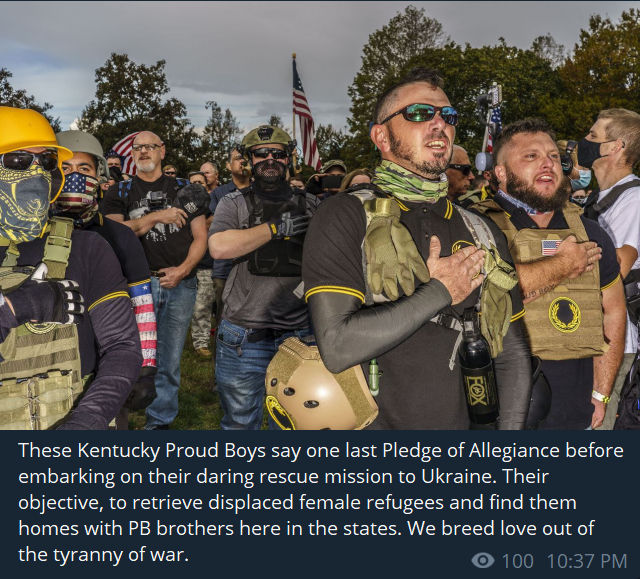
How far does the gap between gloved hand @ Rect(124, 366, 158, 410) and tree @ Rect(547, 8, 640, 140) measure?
39.0 metres

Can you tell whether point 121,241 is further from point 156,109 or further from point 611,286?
point 156,109

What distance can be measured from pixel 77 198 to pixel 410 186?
2.30m

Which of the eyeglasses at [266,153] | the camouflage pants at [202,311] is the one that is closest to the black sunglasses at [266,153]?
the eyeglasses at [266,153]

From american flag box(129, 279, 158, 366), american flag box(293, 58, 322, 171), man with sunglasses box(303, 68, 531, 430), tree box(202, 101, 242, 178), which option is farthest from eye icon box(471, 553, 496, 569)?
tree box(202, 101, 242, 178)

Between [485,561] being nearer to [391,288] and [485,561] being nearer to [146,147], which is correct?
[391,288]

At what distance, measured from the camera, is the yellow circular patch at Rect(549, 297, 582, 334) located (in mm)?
3750

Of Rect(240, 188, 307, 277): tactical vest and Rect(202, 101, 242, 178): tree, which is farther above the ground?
Rect(202, 101, 242, 178): tree

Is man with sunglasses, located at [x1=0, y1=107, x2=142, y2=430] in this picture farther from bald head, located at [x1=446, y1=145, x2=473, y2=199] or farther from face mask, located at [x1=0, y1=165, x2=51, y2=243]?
bald head, located at [x1=446, y1=145, x2=473, y2=199]

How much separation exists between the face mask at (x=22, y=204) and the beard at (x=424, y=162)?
5.36 ft

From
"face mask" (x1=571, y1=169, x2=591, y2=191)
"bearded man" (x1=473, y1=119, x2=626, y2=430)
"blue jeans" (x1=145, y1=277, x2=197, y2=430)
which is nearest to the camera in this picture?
"bearded man" (x1=473, y1=119, x2=626, y2=430)

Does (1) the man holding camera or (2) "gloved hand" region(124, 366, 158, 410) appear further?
(1) the man holding camera

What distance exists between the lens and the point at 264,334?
15.9ft

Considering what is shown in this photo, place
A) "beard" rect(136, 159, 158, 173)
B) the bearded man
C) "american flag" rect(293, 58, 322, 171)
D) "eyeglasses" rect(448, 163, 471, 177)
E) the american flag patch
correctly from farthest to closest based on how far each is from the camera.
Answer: "american flag" rect(293, 58, 322, 171)
"eyeglasses" rect(448, 163, 471, 177)
"beard" rect(136, 159, 158, 173)
the american flag patch
the bearded man

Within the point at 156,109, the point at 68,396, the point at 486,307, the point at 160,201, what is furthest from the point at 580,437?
the point at 156,109
